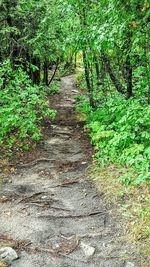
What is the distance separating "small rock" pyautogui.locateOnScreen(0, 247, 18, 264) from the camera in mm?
4684

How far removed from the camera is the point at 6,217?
6.07m

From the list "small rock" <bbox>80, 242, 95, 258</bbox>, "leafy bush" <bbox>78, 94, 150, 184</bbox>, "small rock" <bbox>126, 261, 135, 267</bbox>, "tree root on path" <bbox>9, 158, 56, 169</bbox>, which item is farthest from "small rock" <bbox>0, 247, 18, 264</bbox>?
"tree root on path" <bbox>9, 158, 56, 169</bbox>

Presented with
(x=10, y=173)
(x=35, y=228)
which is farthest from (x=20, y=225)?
(x=10, y=173)

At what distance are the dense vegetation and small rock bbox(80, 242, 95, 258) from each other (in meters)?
1.53

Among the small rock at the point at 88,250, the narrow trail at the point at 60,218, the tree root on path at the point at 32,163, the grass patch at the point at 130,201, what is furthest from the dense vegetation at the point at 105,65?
the small rock at the point at 88,250

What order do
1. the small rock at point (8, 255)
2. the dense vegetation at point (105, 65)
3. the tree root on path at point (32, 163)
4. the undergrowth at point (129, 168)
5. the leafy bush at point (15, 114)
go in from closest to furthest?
the small rock at point (8, 255)
the undergrowth at point (129, 168)
the dense vegetation at point (105, 65)
the tree root on path at point (32, 163)
the leafy bush at point (15, 114)

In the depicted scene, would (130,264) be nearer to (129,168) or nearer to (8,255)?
(8,255)

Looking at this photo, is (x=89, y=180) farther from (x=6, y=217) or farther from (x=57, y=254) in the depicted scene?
(x=57, y=254)

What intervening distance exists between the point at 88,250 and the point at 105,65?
8303 millimetres

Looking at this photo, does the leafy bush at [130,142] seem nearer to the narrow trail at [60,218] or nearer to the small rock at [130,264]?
the narrow trail at [60,218]

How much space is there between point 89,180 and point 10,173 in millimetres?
2151

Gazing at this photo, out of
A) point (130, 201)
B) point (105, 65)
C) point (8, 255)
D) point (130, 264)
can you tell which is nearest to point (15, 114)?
point (105, 65)

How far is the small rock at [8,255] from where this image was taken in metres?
4.68

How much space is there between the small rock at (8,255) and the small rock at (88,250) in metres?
1.05
